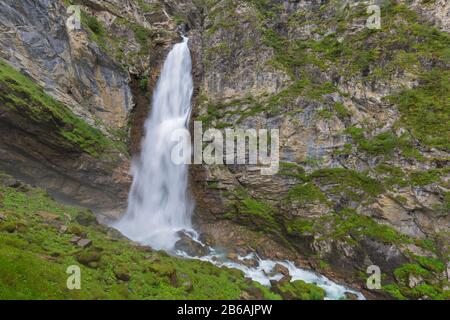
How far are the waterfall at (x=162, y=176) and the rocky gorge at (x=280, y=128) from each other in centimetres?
91

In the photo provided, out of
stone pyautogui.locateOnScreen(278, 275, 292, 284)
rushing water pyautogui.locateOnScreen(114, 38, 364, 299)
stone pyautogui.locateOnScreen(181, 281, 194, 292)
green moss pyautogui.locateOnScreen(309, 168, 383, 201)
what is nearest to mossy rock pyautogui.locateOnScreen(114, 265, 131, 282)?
stone pyautogui.locateOnScreen(181, 281, 194, 292)

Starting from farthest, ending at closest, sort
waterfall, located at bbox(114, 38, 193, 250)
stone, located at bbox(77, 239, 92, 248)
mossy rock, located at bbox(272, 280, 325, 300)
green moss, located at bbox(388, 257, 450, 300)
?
waterfall, located at bbox(114, 38, 193, 250), green moss, located at bbox(388, 257, 450, 300), mossy rock, located at bbox(272, 280, 325, 300), stone, located at bbox(77, 239, 92, 248)

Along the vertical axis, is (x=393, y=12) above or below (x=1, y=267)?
above

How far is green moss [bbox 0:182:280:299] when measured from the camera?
764cm

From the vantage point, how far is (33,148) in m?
16.3

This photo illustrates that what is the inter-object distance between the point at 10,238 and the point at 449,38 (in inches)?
1158

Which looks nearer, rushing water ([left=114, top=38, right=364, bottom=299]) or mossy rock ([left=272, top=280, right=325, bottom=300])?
mossy rock ([left=272, top=280, right=325, bottom=300])

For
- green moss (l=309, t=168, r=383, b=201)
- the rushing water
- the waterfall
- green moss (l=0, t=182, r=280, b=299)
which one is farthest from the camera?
the waterfall

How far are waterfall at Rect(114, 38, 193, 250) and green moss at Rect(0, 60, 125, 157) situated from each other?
3.84m

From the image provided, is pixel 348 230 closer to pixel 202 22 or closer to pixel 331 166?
pixel 331 166

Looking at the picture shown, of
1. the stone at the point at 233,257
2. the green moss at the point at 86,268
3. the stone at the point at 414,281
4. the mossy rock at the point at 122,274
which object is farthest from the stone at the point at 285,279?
the mossy rock at the point at 122,274

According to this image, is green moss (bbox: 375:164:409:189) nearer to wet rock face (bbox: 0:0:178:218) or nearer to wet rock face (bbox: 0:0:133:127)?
wet rock face (bbox: 0:0:178:218)

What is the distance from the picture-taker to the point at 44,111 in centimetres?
1584

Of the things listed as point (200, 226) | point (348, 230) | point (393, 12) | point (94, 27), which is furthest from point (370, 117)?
point (94, 27)
